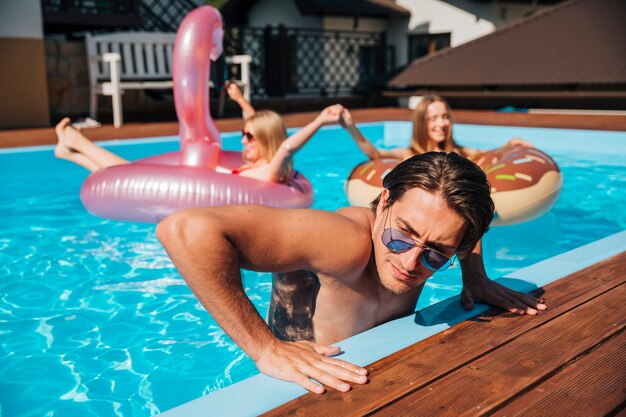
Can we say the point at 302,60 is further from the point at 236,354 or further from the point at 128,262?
the point at 236,354

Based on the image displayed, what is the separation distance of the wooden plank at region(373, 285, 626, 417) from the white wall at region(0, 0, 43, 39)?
986cm

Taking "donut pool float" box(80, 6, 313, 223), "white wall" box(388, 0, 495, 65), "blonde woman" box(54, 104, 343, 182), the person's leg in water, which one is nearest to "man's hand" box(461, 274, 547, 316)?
"blonde woman" box(54, 104, 343, 182)

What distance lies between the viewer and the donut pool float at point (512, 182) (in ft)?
15.3

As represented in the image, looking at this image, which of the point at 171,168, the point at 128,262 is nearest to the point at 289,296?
the point at 128,262

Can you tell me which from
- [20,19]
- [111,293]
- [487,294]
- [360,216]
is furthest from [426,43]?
[360,216]

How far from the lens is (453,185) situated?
164 cm

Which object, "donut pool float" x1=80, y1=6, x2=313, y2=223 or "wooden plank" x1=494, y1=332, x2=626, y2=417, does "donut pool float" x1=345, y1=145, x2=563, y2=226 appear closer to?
"donut pool float" x1=80, y1=6, x2=313, y2=223

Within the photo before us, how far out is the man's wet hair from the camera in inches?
64.6

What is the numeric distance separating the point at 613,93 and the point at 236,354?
9524 millimetres

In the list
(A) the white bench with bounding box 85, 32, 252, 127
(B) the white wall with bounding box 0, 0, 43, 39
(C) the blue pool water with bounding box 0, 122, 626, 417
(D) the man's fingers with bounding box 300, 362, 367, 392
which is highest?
(B) the white wall with bounding box 0, 0, 43, 39

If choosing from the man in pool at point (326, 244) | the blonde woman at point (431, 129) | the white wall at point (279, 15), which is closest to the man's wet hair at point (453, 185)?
the man in pool at point (326, 244)

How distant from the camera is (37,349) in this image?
3.21 metres

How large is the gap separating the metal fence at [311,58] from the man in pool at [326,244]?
1321cm

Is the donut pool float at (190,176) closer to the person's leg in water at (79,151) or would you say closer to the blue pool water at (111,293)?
the person's leg in water at (79,151)
